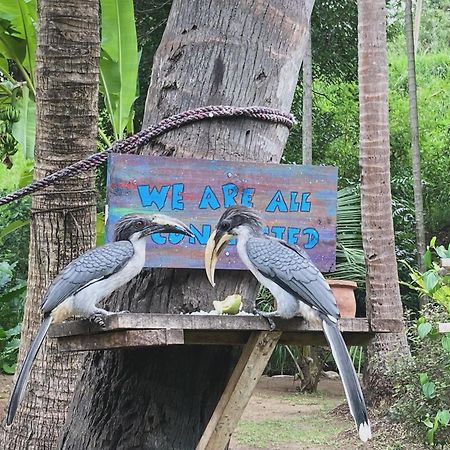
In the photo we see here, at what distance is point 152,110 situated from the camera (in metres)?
3.29

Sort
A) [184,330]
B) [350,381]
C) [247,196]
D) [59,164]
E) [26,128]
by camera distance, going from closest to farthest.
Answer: [350,381] → [184,330] → [247,196] → [59,164] → [26,128]

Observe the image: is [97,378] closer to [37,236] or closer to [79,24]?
[37,236]

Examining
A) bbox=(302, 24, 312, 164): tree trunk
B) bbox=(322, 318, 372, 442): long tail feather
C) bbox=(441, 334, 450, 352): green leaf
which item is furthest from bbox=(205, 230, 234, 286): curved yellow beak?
bbox=(302, 24, 312, 164): tree trunk

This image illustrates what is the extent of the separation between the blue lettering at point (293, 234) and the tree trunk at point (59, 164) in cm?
139

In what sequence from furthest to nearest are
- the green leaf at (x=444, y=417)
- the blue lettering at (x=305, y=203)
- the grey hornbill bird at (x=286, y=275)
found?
the green leaf at (x=444, y=417) → the blue lettering at (x=305, y=203) → the grey hornbill bird at (x=286, y=275)

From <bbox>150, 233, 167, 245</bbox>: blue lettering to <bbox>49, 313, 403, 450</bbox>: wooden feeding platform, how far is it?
39 centimetres

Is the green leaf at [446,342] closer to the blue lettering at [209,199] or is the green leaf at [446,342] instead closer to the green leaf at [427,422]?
the green leaf at [427,422]

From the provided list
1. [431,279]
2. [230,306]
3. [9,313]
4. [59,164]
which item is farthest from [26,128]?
[9,313]

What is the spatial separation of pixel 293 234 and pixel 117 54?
9.56 ft

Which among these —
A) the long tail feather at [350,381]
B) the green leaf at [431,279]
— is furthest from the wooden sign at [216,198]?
the green leaf at [431,279]

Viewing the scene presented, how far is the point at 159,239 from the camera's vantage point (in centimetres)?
290

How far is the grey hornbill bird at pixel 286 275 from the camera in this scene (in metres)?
2.51

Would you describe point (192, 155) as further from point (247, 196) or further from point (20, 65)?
point (20, 65)

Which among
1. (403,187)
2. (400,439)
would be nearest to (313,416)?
(400,439)
